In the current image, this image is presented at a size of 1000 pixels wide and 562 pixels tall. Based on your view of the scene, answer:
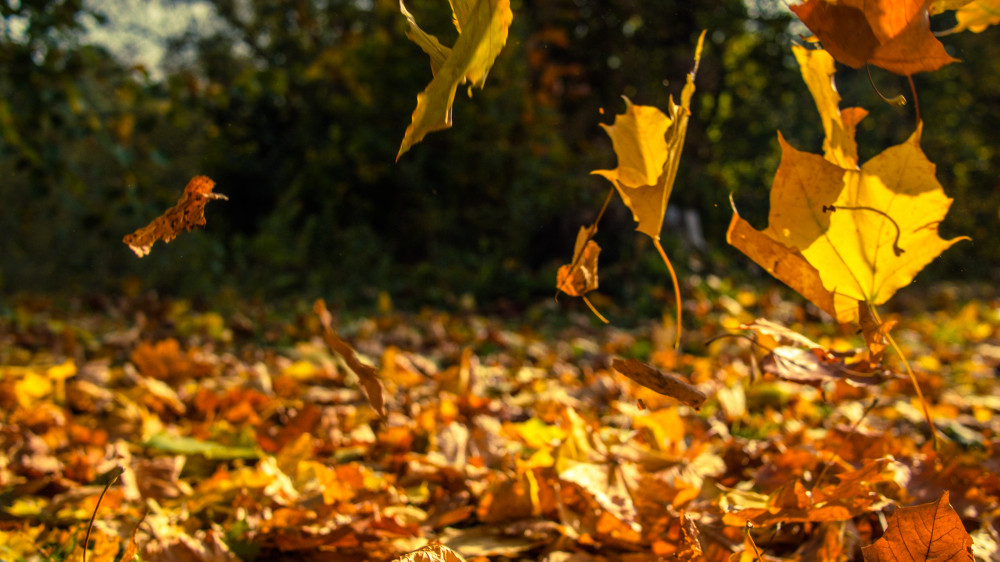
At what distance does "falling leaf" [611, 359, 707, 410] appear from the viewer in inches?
22.9

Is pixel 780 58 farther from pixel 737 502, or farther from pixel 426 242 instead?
pixel 737 502

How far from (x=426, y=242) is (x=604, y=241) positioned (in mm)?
1469

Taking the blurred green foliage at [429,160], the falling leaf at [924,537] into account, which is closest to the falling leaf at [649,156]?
the falling leaf at [924,537]

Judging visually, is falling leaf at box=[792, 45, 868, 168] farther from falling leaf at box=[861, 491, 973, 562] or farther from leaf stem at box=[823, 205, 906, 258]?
falling leaf at box=[861, 491, 973, 562]

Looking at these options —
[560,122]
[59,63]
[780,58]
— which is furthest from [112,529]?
[780,58]

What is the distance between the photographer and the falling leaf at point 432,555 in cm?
55

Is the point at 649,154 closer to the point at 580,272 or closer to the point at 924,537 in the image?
the point at 580,272

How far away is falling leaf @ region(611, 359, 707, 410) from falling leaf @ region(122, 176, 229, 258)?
0.36m

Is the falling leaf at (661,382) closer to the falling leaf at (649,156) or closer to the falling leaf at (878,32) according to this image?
the falling leaf at (649,156)

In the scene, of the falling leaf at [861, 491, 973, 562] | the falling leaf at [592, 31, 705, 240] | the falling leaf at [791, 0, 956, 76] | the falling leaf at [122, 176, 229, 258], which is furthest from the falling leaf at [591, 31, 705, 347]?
the falling leaf at [122, 176, 229, 258]

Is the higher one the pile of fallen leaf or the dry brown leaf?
the dry brown leaf

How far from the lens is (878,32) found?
0.57 meters

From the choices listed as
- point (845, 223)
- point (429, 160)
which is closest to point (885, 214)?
point (845, 223)

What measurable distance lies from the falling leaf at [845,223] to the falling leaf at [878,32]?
82 mm
